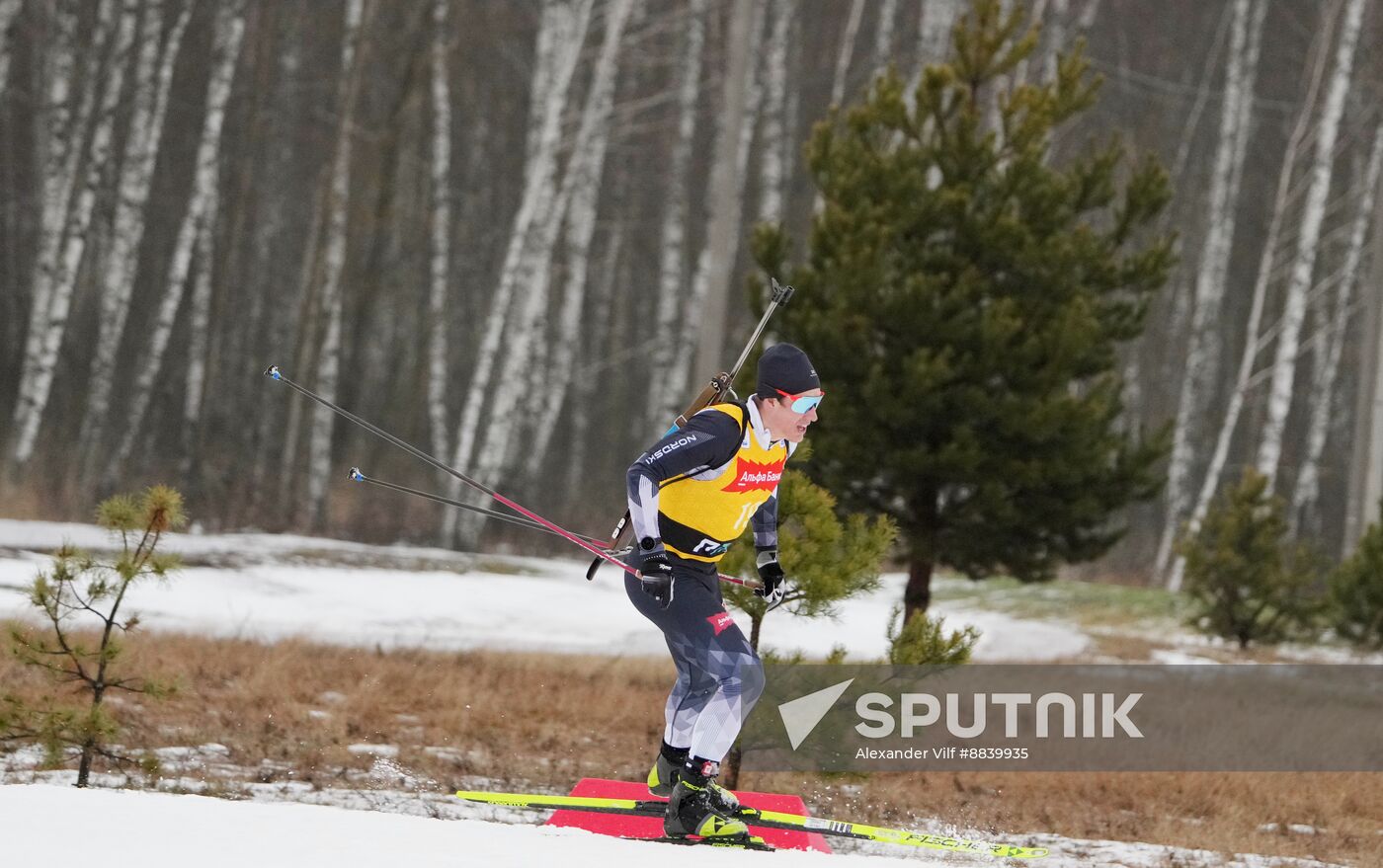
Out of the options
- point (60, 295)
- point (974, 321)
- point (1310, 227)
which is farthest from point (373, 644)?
point (1310, 227)

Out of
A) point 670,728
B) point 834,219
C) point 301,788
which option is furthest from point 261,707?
point 834,219

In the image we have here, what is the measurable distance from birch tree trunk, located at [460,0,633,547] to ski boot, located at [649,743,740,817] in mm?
10260

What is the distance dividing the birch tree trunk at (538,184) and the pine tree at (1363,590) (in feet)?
31.3

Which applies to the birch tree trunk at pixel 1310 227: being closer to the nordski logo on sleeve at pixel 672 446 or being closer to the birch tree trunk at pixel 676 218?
the birch tree trunk at pixel 676 218

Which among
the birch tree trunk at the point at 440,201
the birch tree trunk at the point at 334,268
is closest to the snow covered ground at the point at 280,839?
the birch tree trunk at the point at 334,268

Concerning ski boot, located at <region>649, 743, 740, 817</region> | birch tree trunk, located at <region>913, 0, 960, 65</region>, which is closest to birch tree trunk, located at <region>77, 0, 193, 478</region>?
birch tree trunk, located at <region>913, 0, 960, 65</region>

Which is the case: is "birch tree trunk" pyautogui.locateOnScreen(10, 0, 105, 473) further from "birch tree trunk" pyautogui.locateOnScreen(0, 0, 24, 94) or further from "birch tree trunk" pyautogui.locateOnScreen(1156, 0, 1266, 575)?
"birch tree trunk" pyautogui.locateOnScreen(1156, 0, 1266, 575)

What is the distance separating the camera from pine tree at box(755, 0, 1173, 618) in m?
10.1

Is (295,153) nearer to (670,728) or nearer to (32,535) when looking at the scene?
(32,535)

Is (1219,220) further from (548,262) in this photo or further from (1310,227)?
(548,262)

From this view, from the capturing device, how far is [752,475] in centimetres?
568

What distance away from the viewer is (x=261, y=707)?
8.30 meters

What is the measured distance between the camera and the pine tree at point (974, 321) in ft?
33.0

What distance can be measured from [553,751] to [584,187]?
1287 cm
